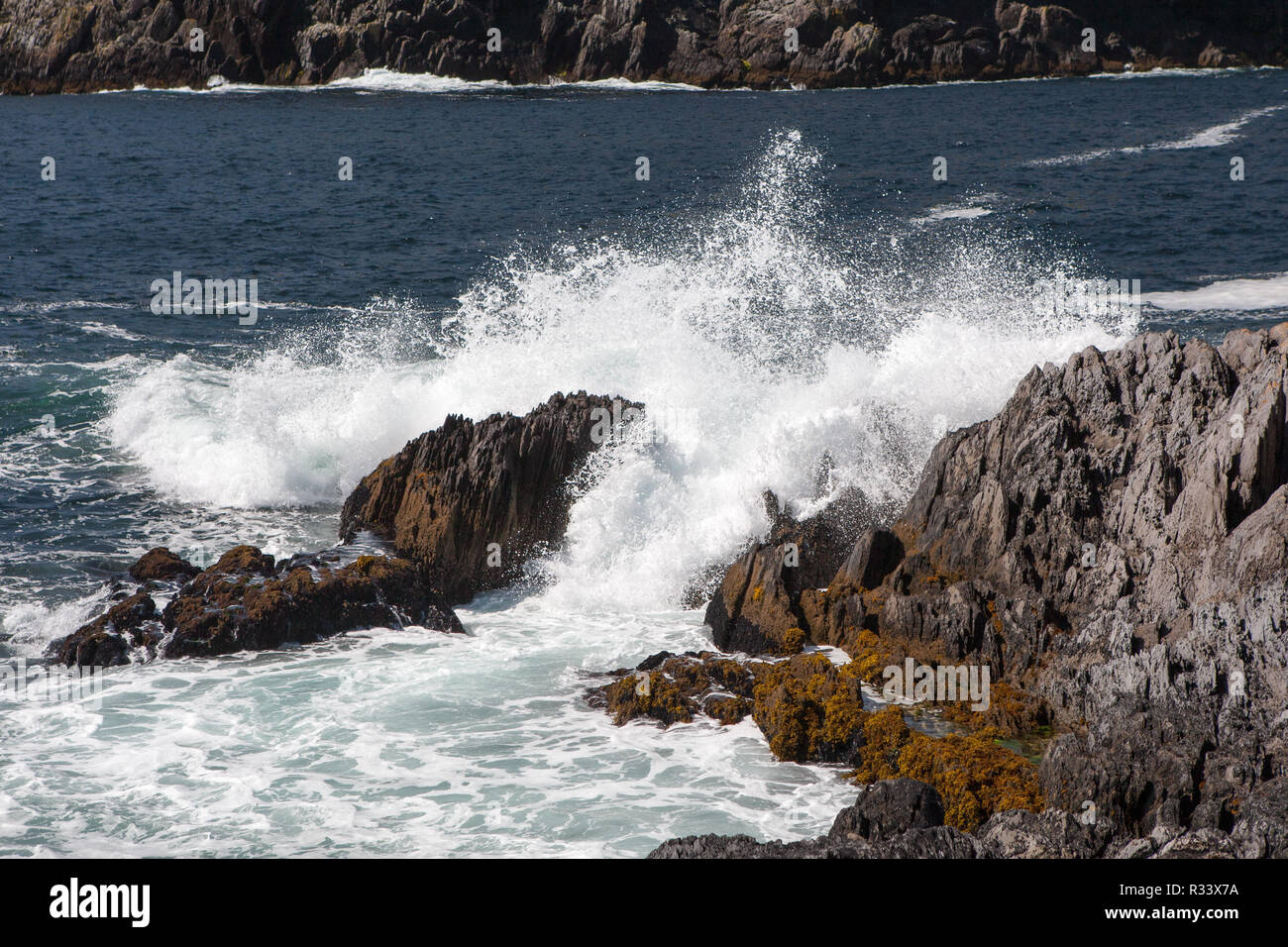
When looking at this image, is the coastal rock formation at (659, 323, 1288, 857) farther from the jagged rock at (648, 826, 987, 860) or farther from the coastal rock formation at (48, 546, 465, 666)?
the coastal rock formation at (48, 546, 465, 666)

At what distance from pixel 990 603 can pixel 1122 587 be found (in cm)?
164

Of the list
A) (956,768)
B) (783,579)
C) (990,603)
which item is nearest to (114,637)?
(783,579)

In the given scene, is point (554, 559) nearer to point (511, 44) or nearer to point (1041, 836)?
point (1041, 836)

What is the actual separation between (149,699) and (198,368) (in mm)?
15560

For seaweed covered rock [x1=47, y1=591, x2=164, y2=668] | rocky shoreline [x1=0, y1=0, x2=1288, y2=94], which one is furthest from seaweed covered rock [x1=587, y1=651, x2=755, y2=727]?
rocky shoreline [x1=0, y1=0, x2=1288, y2=94]

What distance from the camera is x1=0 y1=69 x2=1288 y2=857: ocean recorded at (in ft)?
43.5

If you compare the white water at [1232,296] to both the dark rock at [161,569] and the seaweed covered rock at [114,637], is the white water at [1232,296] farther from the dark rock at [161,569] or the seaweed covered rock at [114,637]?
the seaweed covered rock at [114,637]

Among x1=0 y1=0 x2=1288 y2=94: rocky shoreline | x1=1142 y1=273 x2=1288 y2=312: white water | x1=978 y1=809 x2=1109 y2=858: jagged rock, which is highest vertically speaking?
x1=0 y1=0 x2=1288 y2=94: rocky shoreline

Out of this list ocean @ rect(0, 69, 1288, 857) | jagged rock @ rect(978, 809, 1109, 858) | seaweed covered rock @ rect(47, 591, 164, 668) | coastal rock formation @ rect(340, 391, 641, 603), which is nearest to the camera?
jagged rock @ rect(978, 809, 1109, 858)

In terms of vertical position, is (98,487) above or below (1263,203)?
below

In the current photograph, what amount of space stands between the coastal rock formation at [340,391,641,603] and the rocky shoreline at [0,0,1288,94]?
69199 mm
